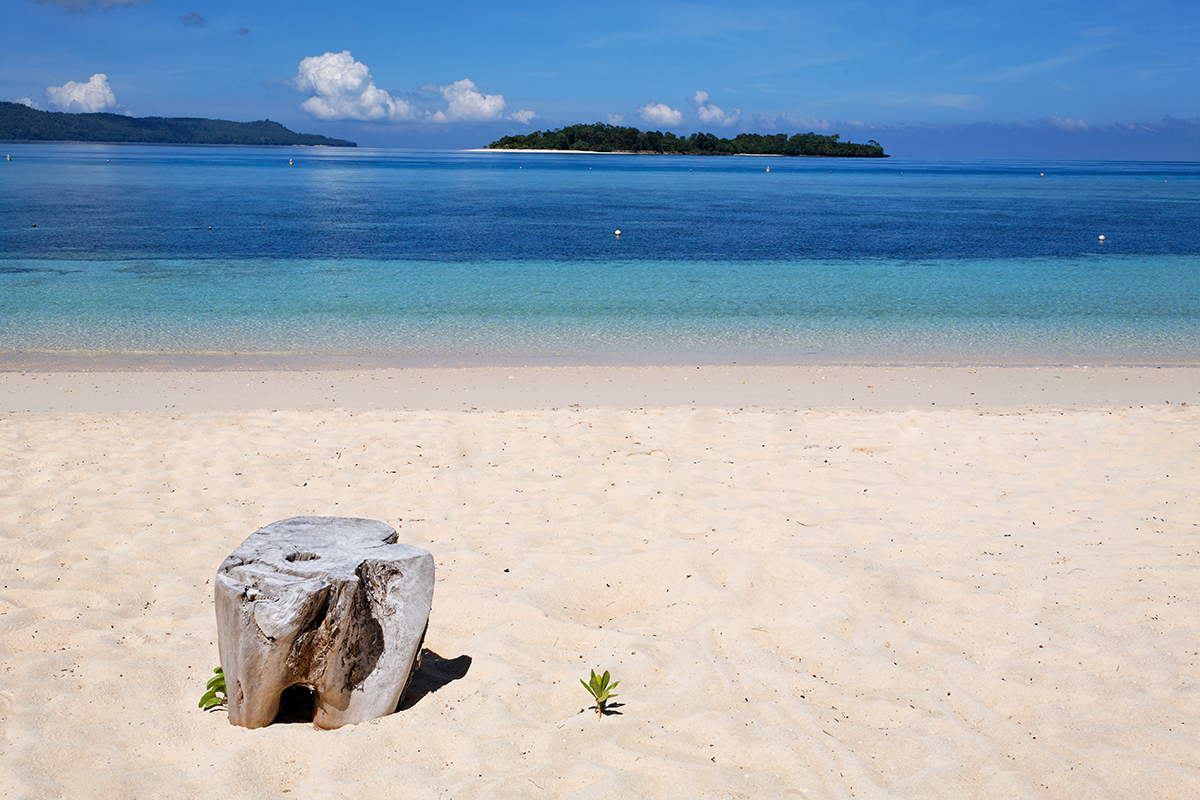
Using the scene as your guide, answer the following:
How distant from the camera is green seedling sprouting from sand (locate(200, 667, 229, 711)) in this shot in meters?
3.50

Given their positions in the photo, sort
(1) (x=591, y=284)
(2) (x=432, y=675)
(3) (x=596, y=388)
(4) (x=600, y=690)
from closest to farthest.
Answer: (4) (x=600, y=690) → (2) (x=432, y=675) → (3) (x=596, y=388) → (1) (x=591, y=284)

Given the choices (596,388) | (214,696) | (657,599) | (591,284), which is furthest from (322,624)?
(591,284)

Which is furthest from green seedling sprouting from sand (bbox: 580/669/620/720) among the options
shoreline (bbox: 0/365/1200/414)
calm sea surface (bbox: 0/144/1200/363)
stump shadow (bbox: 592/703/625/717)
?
calm sea surface (bbox: 0/144/1200/363)

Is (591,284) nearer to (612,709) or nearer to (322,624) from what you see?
(612,709)

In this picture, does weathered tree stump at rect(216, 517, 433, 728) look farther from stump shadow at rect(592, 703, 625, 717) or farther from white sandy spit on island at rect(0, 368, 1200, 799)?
stump shadow at rect(592, 703, 625, 717)

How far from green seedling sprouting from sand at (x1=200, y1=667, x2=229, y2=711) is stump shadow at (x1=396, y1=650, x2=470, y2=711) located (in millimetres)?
788

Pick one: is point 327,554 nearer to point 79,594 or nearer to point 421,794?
point 421,794

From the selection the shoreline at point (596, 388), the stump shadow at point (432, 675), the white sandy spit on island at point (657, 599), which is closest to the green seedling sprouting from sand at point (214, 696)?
the white sandy spit on island at point (657, 599)

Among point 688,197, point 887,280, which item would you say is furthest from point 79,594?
point 688,197

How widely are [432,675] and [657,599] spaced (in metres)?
1.40

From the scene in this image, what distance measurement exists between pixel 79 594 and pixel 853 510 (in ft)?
16.5

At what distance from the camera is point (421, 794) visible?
119 inches

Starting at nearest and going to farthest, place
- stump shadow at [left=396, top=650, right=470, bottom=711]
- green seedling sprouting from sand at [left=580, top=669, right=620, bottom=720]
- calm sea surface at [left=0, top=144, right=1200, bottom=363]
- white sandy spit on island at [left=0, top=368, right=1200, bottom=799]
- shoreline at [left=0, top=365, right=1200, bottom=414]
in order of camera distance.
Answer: white sandy spit on island at [left=0, top=368, right=1200, bottom=799], green seedling sprouting from sand at [left=580, top=669, right=620, bottom=720], stump shadow at [left=396, top=650, right=470, bottom=711], shoreline at [left=0, top=365, right=1200, bottom=414], calm sea surface at [left=0, top=144, right=1200, bottom=363]

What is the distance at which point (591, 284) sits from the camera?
20.1m
